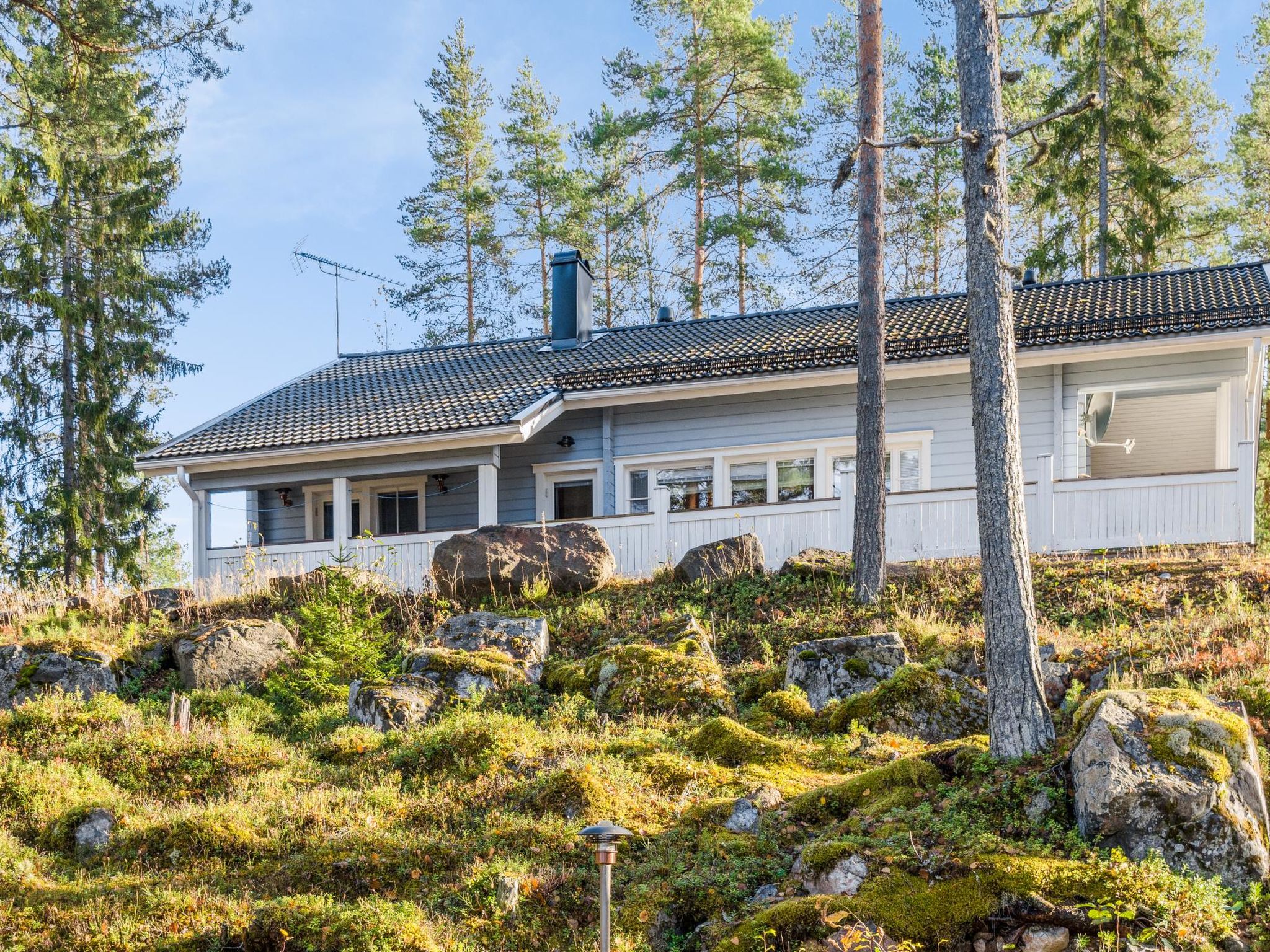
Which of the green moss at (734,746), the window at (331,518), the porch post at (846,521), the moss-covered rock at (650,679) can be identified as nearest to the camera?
the green moss at (734,746)

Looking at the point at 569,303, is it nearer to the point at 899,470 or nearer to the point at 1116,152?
the point at 899,470

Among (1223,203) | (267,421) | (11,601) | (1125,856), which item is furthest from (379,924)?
(1223,203)

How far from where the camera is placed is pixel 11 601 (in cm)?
1427

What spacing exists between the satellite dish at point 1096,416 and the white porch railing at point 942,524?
2.77 m

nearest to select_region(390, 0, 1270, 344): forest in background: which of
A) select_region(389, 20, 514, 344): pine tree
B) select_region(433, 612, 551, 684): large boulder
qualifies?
select_region(389, 20, 514, 344): pine tree

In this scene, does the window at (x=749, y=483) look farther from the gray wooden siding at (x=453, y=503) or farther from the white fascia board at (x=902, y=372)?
the gray wooden siding at (x=453, y=503)

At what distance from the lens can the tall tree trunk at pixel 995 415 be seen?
7.59 m

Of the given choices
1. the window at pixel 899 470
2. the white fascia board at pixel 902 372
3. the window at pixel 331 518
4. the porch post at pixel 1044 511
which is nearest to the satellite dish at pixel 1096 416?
the white fascia board at pixel 902 372

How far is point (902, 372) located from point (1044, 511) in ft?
11.3

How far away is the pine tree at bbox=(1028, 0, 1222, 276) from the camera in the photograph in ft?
79.7

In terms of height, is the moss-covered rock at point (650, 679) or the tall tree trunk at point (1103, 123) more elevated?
the tall tree trunk at point (1103, 123)

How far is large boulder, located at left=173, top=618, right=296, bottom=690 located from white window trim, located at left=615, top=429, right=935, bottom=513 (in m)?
6.84

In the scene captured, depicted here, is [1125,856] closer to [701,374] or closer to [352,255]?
[701,374]

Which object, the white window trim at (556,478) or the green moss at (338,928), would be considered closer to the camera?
the green moss at (338,928)
